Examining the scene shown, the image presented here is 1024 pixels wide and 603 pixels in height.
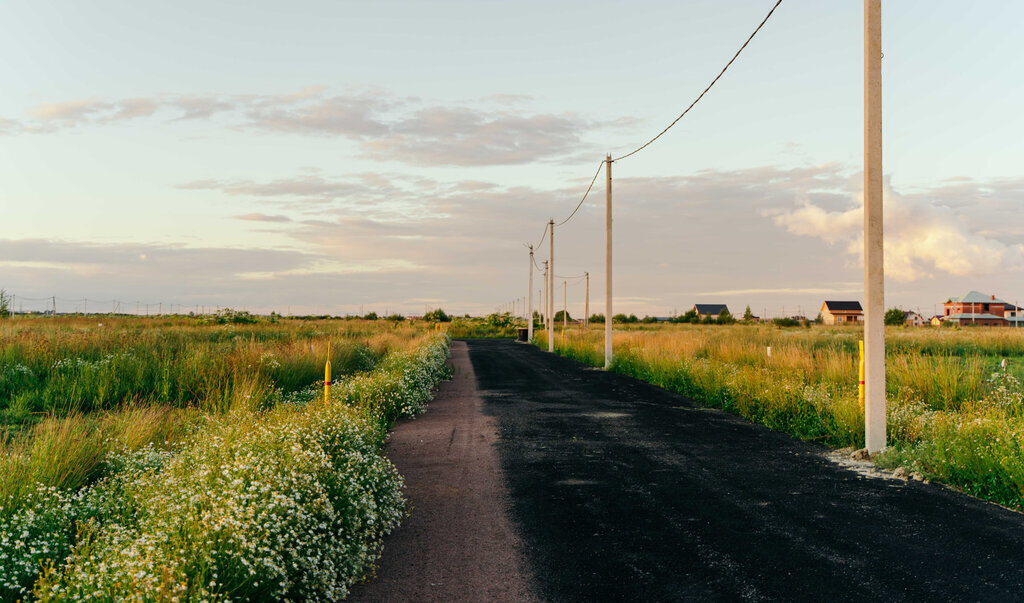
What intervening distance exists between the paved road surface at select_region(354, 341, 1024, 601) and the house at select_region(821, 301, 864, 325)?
13746cm

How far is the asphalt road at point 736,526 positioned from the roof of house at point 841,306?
144 m

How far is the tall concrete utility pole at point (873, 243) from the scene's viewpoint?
9.50 m

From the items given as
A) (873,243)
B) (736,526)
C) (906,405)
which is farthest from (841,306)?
(736,526)

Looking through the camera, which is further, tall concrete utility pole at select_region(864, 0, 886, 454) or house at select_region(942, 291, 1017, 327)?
house at select_region(942, 291, 1017, 327)

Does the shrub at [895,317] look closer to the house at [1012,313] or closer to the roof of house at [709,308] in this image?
the house at [1012,313]

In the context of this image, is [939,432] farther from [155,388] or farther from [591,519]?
[155,388]

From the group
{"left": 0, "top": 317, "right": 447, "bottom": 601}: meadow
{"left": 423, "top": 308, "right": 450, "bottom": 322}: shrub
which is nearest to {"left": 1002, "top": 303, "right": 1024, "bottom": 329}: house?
{"left": 423, "top": 308, "right": 450, "bottom": 322}: shrub

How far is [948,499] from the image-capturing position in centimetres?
734

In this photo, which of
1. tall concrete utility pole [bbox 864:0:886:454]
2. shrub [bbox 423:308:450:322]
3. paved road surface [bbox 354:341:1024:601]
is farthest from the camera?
shrub [bbox 423:308:450:322]

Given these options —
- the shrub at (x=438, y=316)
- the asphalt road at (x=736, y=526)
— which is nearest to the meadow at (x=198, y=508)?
the asphalt road at (x=736, y=526)

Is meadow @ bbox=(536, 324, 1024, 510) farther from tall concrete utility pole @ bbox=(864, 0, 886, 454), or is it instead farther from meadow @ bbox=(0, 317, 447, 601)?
meadow @ bbox=(0, 317, 447, 601)

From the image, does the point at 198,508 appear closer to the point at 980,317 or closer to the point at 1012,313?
the point at 980,317

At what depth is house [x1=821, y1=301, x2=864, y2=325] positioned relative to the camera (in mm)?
136875

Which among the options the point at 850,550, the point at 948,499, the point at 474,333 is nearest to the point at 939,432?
the point at 948,499
